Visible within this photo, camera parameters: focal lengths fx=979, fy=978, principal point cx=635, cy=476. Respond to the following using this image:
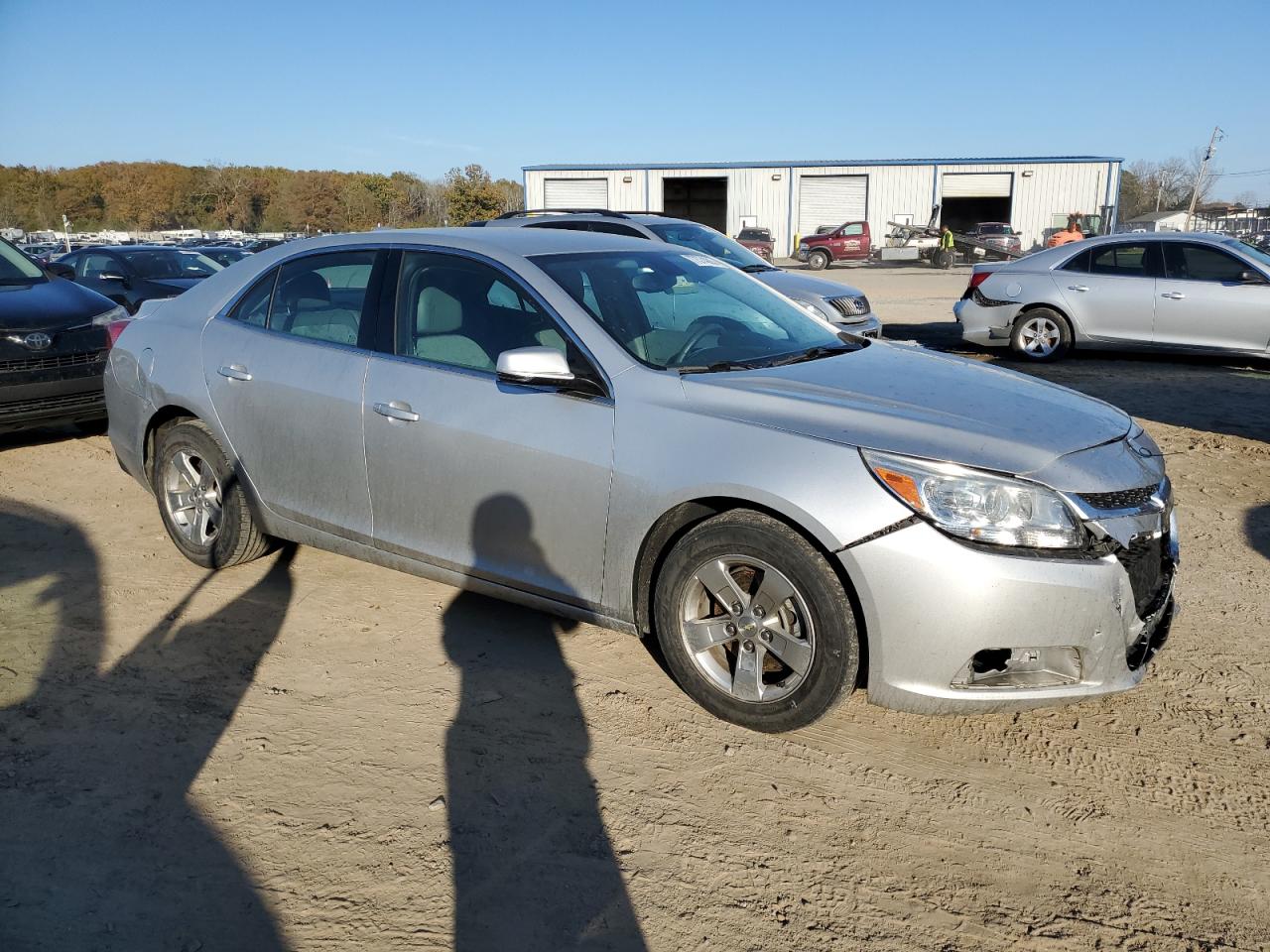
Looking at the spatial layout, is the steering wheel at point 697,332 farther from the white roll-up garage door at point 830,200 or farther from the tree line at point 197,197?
the tree line at point 197,197

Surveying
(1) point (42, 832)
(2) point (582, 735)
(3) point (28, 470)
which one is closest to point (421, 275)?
(2) point (582, 735)

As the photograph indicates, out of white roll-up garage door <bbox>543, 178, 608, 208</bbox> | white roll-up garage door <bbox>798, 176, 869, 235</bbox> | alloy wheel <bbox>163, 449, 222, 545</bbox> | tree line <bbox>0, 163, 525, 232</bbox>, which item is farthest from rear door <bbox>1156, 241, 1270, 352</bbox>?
tree line <bbox>0, 163, 525, 232</bbox>

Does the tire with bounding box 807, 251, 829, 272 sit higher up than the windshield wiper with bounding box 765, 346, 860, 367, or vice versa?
the tire with bounding box 807, 251, 829, 272

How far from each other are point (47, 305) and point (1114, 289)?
400 inches

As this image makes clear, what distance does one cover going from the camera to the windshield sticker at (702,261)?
4.61 meters

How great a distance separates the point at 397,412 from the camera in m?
3.91

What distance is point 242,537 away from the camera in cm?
468

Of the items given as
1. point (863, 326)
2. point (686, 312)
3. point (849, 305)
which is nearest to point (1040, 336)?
point (863, 326)

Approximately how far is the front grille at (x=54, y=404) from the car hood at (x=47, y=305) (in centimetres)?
51

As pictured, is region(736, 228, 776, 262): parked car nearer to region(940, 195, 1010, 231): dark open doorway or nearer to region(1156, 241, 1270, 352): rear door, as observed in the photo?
region(940, 195, 1010, 231): dark open doorway

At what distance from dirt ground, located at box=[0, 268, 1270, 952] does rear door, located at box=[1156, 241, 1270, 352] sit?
6.70m

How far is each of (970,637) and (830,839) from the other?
0.72 m

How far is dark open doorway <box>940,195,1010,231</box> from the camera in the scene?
5519 cm

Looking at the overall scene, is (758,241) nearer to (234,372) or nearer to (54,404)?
(54,404)
